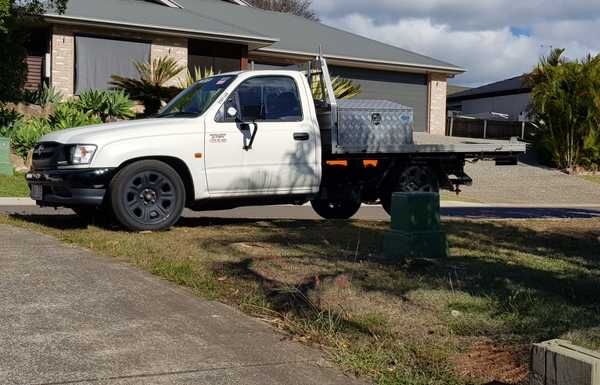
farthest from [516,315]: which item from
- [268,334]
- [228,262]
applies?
[228,262]

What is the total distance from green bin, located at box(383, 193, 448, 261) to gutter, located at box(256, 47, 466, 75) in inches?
816

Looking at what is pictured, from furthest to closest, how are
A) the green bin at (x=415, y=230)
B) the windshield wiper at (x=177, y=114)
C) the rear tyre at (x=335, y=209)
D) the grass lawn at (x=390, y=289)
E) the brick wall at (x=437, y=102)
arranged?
the brick wall at (x=437, y=102) → the rear tyre at (x=335, y=209) → the windshield wiper at (x=177, y=114) → the green bin at (x=415, y=230) → the grass lawn at (x=390, y=289)

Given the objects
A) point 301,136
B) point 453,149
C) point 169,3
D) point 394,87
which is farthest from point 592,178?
point 301,136

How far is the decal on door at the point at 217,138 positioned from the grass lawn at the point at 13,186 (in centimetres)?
818

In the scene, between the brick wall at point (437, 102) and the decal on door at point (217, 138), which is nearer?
the decal on door at point (217, 138)

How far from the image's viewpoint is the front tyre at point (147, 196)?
8469 mm

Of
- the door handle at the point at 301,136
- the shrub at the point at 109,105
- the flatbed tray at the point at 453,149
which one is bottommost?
the flatbed tray at the point at 453,149

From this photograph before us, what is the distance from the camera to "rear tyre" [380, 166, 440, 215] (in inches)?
420

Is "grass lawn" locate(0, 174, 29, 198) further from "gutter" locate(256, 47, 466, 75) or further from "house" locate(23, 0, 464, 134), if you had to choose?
"gutter" locate(256, 47, 466, 75)

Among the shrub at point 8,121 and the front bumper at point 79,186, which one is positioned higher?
the shrub at point 8,121

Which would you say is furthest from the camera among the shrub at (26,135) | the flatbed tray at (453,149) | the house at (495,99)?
the house at (495,99)

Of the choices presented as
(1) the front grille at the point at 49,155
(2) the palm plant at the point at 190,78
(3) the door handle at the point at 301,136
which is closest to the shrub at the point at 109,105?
(2) the palm plant at the point at 190,78

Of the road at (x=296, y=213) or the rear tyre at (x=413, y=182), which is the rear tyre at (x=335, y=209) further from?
the rear tyre at (x=413, y=182)

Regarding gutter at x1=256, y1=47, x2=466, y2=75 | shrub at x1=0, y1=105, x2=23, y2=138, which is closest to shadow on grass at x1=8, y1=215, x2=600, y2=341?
shrub at x1=0, y1=105, x2=23, y2=138
